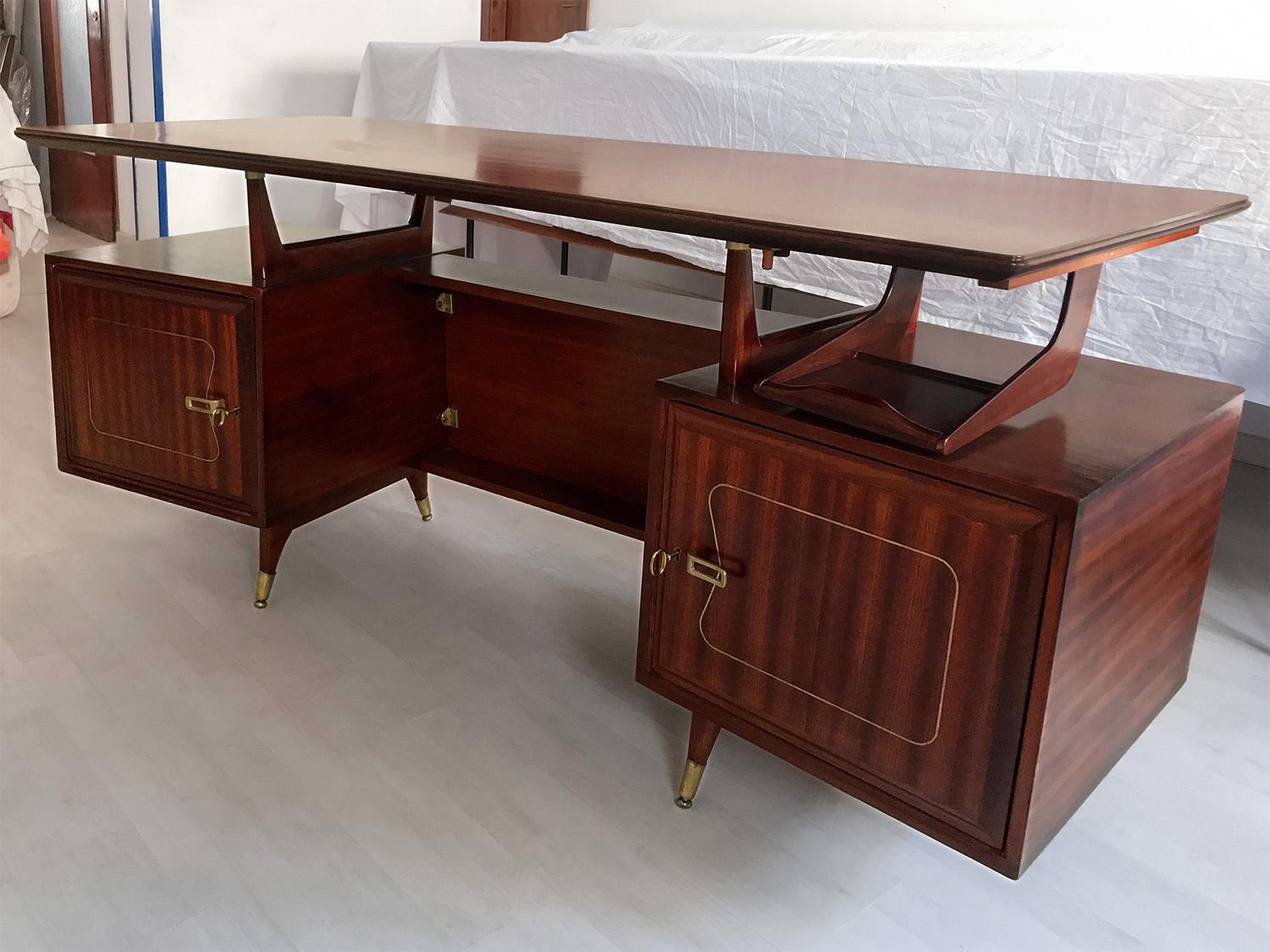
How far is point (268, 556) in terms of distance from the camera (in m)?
1.72

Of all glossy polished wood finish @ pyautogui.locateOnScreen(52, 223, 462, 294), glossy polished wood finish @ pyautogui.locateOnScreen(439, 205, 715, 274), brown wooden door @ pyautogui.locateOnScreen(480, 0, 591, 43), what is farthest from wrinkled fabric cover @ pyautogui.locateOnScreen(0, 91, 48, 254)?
glossy polished wood finish @ pyautogui.locateOnScreen(52, 223, 462, 294)

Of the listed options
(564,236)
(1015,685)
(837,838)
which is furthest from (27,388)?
(1015,685)

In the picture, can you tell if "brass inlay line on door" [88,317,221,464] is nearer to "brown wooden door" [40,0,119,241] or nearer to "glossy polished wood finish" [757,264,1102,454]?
"glossy polished wood finish" [757,264,1102,454]

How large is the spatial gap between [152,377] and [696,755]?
975 millimetres

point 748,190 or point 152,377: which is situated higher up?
point 748,190

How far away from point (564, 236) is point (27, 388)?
1362 mm

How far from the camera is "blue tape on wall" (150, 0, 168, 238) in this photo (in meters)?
3.57

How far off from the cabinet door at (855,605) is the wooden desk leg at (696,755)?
7 cm

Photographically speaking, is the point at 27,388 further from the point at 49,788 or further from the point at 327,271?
the point at 49,788

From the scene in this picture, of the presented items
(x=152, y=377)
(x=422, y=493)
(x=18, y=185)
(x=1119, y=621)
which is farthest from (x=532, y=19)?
(x=1119, y=621)

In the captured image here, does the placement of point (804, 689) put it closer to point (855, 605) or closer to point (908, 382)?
point (855, 605)

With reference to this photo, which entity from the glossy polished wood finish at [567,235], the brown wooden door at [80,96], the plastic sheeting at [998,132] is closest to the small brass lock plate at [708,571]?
the plastic sheeting at [998,132]

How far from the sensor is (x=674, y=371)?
1.66 meters

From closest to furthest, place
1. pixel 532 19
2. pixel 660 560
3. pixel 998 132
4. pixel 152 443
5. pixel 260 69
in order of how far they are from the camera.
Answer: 1. pixel 660 560
2. pixel 152 443
3. pixel 998 132
4. pixel 260 69
5. pixel 532 19
